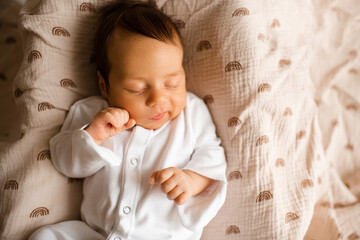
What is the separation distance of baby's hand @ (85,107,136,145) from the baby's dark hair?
20cm

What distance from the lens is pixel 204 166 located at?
47.9 inches

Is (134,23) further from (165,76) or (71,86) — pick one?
(71,86)

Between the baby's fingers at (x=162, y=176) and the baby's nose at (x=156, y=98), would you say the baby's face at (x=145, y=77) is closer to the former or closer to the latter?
the baby's nose at (x=156, y=98)

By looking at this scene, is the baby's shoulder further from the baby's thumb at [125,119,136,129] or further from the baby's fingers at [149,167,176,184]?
the baby's fingers at [149,167,176,184]

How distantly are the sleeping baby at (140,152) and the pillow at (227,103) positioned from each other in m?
0.10

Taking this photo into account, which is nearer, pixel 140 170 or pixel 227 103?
pixel 140 170

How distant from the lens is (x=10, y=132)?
1.66m

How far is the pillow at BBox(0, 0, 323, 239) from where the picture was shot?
1.26m

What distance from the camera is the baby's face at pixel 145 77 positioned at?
1183 millimetres

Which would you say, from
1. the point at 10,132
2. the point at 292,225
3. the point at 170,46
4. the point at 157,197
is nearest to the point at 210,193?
the point at 157,197

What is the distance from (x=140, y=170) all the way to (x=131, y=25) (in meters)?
0.57

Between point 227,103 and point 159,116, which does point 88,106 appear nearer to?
point 159,116

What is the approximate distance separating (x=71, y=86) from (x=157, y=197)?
636 mm

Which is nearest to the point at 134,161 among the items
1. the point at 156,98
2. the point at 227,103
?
the point at 156,98
